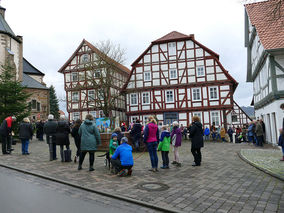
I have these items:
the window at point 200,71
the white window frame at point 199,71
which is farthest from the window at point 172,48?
the window at point 200,71

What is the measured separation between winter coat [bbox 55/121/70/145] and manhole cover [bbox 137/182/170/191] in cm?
422

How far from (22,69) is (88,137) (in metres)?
31.8

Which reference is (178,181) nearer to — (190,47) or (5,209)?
(5,209)

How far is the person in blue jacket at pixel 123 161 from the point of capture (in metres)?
6.45

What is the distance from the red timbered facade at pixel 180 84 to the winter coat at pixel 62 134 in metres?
19.0

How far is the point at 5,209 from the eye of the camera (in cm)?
404

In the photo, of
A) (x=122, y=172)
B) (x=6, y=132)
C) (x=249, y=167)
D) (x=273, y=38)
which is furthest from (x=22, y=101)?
(x=273, y=38)

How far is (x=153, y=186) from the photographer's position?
5.43 m

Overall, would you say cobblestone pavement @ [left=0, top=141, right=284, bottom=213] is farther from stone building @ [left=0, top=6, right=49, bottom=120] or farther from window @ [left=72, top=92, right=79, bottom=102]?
window @ [left=72, top=92, right=79, bottom=102]

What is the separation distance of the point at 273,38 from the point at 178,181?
36.7 ft

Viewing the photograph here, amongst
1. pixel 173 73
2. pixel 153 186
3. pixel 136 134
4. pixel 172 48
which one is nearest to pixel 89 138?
pixel 153 186

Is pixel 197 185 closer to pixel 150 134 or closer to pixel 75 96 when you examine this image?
pixel 150 134

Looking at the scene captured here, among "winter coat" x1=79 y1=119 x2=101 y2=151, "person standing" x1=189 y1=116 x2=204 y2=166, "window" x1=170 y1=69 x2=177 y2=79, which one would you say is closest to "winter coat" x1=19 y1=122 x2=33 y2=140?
"winter coat" x1=79 y1=119 x2=101 y2=151

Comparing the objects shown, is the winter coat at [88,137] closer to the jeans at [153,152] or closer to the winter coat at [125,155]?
the winter coat at [125,155]
